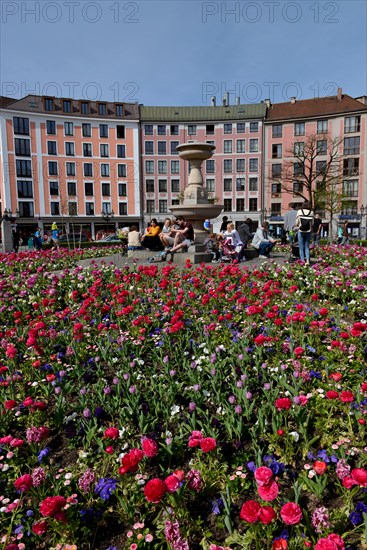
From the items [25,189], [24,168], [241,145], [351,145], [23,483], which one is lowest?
[23,483]

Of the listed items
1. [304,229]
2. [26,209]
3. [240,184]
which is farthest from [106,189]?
[304,229]

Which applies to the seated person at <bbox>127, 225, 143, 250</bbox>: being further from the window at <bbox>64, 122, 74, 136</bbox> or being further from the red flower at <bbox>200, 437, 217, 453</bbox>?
the window at <bbox>64, 122, 74, 136</bbox>

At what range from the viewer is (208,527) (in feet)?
6.92

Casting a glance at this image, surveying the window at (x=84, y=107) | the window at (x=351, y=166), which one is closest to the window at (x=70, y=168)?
the window at (x=84, y=107)

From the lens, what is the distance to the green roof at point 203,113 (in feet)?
189

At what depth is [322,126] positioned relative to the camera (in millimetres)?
55156

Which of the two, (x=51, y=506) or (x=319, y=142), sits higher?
(x=319, y=142)

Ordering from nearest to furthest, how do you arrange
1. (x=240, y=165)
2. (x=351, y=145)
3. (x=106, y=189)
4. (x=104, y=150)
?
(x=351, y=145) → (x=104, y=150) → (x=106, y=189) → (x=240, y=165)

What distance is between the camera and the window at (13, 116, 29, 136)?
52.1 metres

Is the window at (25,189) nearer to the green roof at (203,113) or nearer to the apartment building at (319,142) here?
the green roof at (203,113)

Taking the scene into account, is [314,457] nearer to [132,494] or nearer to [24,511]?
[132,494]

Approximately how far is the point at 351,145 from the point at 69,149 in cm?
3949

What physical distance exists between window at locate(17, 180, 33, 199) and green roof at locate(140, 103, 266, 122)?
18.9 metres

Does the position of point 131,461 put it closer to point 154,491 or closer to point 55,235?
point 154,491
